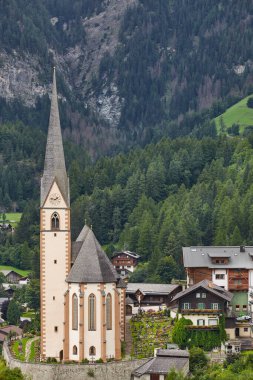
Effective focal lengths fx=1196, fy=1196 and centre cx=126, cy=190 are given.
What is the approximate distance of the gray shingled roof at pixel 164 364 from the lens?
333 feet

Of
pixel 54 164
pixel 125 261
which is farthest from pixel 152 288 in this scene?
pixel 125 261

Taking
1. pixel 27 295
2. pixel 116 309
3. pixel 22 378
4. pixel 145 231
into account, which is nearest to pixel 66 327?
pixel 116 309

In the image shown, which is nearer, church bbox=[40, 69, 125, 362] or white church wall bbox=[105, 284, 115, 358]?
white church wall bbox=[105, 284, 115, 358]

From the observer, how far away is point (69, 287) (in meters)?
111

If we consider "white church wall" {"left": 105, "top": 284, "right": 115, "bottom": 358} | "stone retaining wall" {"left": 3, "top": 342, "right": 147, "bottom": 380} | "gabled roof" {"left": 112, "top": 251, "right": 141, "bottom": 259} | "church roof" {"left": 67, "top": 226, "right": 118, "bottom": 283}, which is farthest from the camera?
"gabled roof" {"left": 112, "top": 251, "right": 141, "bottom": 259}

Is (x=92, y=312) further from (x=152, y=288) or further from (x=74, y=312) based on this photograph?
(x=152, y=288)

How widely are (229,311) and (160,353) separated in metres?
14.0

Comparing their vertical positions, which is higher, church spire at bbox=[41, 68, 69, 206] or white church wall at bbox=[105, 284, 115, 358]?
church spire at bbox=[41, 68, 69, 206]

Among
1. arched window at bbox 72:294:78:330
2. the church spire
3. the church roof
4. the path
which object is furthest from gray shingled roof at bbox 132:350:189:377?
the church spire

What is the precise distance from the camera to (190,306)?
11306 centimetres

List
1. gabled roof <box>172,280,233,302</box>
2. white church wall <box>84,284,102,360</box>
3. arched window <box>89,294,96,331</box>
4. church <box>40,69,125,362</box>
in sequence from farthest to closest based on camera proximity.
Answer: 1. gabled roof <box>172,280,233,302</box>
2. arched window <box>89,294,96,331</box>
3. church <box>40,69,125,362</box>
4. white church wall <box>84,284,102,360</box>

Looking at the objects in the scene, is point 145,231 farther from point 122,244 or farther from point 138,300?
point 138,300

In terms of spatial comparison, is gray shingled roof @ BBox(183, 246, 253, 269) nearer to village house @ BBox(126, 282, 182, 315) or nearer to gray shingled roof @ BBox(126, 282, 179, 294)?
village house @ BBox(126, 282, 182, 315)

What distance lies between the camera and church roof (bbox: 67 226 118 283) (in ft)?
358
